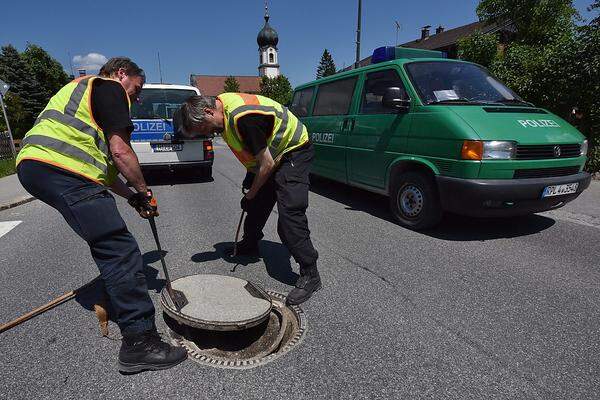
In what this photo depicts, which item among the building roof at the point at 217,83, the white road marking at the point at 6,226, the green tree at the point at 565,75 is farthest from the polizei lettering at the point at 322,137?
the building roof at the point at 217,83

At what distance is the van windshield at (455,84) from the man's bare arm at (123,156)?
3273 mm

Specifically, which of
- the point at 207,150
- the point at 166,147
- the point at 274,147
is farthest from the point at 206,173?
the point at 274,147

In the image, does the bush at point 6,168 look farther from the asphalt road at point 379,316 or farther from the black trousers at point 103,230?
the black trousers at point 103,230

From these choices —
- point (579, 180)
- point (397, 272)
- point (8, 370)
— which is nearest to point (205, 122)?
point (8, 370)

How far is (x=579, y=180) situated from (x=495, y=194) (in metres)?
1.23

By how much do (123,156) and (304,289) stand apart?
5.16 ft

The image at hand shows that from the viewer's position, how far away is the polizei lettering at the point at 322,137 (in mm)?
5783

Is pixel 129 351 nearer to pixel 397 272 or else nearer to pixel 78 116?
pixel 78 116

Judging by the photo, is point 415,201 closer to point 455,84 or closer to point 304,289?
point 455,84

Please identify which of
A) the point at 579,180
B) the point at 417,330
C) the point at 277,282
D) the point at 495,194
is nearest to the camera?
the point at 417,330

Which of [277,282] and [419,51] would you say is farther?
[419,51]

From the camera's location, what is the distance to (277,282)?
10.2 ft

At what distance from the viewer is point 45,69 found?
4031cm

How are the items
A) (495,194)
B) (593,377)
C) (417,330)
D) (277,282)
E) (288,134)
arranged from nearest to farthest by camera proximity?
(593,377)
(417,330)
(288,134)
(277,282)
(495,194)
